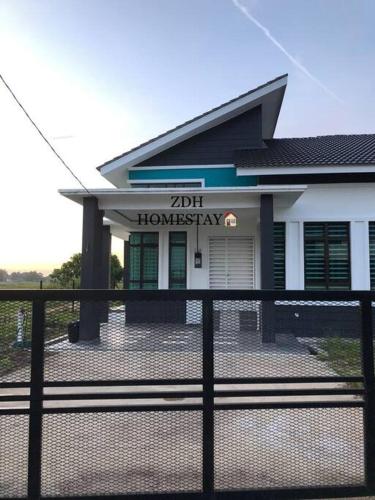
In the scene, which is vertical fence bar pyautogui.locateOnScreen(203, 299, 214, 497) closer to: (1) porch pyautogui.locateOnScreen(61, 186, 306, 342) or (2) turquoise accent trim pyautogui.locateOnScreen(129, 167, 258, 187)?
(1) porch pyautogui.locateOnScreen(61, 186, 306, 342)

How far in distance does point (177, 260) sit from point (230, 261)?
165cm

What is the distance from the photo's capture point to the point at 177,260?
1184 cm

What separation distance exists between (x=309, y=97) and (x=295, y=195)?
647 centimetres

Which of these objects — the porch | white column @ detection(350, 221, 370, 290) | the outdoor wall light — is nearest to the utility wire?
the porch

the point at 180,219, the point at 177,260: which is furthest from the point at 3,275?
the point at 180,219

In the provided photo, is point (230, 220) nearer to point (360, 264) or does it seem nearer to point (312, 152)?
point (360, 264)

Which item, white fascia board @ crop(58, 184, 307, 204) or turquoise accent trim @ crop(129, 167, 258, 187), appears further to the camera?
turquoise accent trim @ crop(129, 167, 258, 187)

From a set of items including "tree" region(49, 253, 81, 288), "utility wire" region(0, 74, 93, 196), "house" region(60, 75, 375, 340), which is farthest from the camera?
"tree" region(49, 253, 81, 288)

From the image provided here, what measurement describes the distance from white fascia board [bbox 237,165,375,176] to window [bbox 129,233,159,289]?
3.46m

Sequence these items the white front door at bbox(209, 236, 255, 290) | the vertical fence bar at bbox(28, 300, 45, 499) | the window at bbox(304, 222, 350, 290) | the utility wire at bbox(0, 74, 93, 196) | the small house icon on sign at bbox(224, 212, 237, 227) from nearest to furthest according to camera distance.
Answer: the vertical fence bar at bbox(28, 300, 45, 499) < the utility wire at bbox(0, 74, 93, 196) < the small house icon on sign at bbox(224, 212, 237, 227) < the window at bbox(304, 222, 350, 290) < the white front door at bbox(209, 236, 255, 290)

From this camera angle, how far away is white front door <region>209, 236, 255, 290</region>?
11.8 meters

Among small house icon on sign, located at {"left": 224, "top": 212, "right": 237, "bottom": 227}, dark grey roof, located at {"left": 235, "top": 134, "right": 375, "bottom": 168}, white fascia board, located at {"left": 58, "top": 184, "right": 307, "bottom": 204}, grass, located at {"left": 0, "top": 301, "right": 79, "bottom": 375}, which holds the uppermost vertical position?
dark grey roof, located at {"left": 235, "top": 134, "right": 375, "bottom": 168}

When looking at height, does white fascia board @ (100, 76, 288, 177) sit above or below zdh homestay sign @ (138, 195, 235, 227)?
above

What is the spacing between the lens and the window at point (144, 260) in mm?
11852
